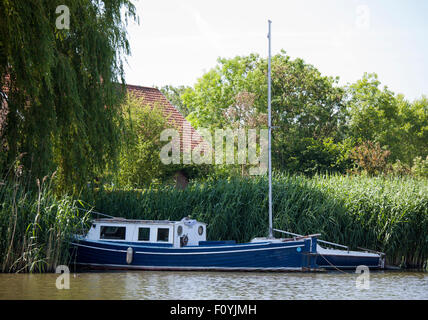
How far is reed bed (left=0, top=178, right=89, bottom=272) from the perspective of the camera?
1465 cm

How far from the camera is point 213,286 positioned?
14.0 metres

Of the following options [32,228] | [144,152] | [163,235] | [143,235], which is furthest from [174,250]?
[144,152]

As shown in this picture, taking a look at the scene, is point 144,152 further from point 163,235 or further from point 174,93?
point 174,93

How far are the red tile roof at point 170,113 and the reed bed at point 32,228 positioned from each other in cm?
1432

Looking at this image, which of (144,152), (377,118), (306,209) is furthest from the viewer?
(377,118)

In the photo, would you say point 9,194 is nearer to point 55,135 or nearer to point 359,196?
point 55,135

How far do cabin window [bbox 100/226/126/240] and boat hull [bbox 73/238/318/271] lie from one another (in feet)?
1.40

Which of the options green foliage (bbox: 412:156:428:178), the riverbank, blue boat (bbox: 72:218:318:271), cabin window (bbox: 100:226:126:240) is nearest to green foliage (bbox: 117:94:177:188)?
the riverbank

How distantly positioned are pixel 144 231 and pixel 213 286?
17.3 feet

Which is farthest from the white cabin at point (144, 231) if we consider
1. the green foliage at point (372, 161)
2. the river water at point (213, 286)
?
the green foliage at point (372, 161)

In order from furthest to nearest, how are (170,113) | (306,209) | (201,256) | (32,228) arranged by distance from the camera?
1. (170,113)
2. (306,209)
3. (201,256)
4. (32,228)

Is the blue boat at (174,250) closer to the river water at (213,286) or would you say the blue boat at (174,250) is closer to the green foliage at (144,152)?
the river water at (213,286)

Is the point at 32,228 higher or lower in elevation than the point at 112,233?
higher

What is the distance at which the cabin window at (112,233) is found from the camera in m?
18.7
